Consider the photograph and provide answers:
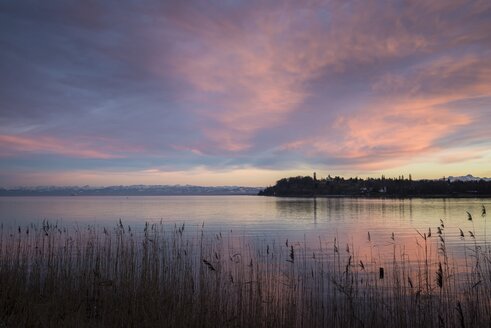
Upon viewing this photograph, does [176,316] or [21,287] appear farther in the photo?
[21,287]

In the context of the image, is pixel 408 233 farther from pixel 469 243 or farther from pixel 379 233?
pixel 469 243

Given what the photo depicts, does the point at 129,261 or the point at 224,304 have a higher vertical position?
the point at 129,261

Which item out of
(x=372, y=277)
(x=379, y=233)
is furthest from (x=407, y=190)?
(x=372, y=277)

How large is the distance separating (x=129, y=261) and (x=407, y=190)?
195m

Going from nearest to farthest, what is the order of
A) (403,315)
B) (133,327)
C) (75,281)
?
(133,327)
(403,315)
(75,281)

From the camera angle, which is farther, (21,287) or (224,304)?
(21,287)

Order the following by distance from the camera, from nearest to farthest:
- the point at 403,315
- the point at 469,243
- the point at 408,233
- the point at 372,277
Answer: the point at 403,315 < the point at 372,277 < the point at 469,243 < the point at 408,233

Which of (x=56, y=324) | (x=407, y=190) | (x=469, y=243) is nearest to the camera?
(x=56, y=324)

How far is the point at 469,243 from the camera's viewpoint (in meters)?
26.1

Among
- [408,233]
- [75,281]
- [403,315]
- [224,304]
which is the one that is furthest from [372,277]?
[408,233]

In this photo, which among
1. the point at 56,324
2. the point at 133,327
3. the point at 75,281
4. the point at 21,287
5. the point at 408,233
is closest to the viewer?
the point at 56,324

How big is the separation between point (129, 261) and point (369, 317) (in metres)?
7.32

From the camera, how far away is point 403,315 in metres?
10.2

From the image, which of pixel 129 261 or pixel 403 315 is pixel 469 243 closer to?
pixel 403 315
